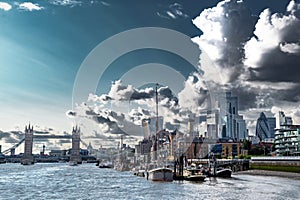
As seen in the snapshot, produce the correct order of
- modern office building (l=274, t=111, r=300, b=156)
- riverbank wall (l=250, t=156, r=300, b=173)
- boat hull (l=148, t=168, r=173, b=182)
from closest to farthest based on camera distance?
boat hull (l=148, t=168, r=173, b=182), riverbank wall (l=250, t=156, r=300, b=173), modern office building (l=274, t=111, r=300, b=156)

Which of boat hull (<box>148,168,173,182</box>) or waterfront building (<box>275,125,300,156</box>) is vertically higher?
waterfront building (<box>275,125,300,156</box>)

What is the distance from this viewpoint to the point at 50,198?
4725 cm

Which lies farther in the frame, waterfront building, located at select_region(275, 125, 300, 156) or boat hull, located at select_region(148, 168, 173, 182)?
waterfront building, located at select_region(275, 125, 300, 156)

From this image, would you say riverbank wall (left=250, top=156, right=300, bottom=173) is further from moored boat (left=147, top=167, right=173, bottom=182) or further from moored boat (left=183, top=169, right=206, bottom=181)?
moored boat (left=147, top=167, right=173, bottom=182)

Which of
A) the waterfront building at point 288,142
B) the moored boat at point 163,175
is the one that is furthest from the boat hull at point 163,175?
the waterfront building at point 288,142

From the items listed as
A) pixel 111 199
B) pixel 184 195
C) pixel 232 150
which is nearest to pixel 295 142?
pixel 232 150

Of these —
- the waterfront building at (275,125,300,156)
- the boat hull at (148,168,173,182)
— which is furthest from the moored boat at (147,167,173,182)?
the waterfront building at (275,125,300,156)

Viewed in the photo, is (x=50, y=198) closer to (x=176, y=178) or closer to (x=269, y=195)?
(x=269, y=195)

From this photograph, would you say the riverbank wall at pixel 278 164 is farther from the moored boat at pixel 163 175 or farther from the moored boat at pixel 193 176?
the moored boat at pixel 163 175

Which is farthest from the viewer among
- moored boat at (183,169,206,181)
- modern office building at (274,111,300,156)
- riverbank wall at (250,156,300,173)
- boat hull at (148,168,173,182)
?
modern office building at (274,111,300,156)

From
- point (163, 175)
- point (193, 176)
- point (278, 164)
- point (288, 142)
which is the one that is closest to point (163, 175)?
point (163, 175)


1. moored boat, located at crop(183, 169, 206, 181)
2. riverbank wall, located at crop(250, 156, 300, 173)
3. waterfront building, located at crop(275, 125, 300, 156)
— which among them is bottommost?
moored boat, located at crop(183, 169, 206, 181)

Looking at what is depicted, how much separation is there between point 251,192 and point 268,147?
Result: 142728 millimetres

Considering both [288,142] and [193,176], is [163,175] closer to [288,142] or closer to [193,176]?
[193,176]
